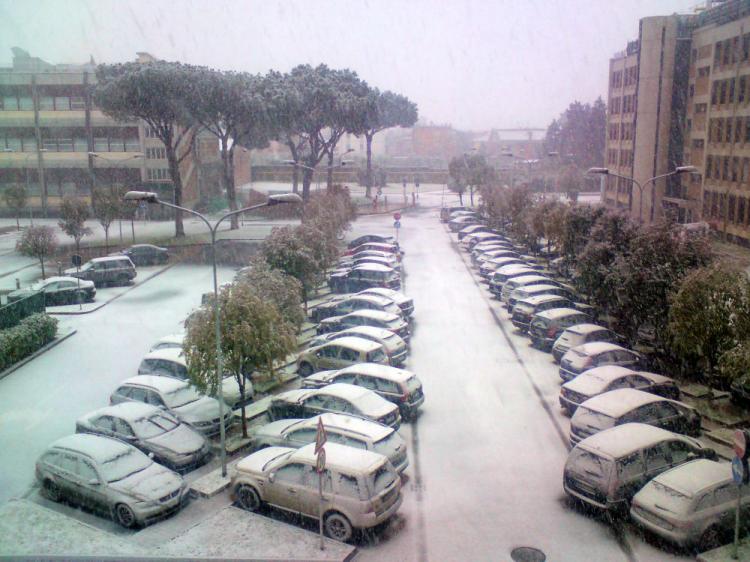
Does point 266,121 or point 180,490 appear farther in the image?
point 266,121

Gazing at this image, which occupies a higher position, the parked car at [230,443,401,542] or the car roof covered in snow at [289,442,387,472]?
the car roof covered in snow at [289,442,387,472]

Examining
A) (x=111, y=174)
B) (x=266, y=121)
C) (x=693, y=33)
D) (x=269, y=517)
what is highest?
(x=693, y=33)

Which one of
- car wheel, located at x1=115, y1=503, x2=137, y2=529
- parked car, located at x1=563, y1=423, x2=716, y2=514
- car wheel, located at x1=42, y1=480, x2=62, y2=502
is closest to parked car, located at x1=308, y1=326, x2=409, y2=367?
parked car, located at x1=563, y1=423, x2=716, y2=514

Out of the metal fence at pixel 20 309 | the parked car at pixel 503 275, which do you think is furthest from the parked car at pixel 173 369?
the parked car at pixel 503 275

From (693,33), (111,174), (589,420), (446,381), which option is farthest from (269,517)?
(111,174)

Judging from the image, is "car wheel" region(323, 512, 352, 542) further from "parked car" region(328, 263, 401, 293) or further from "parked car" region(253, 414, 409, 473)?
"parked car" region(328, 263, 401, 293)

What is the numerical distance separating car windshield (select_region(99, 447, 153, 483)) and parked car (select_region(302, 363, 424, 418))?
4.90 m

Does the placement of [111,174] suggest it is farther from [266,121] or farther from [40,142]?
[266,121]

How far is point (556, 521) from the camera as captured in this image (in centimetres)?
1191

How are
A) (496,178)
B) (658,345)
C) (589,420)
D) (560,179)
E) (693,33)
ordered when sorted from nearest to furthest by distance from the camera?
1. (589,420)
2. (658,345)
3. (693,33)
4. (496,178)
5. (560,179)

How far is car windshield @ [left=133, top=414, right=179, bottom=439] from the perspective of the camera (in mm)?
14266

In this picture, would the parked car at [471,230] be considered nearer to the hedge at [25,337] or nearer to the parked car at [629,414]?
the hedge at [25,337]

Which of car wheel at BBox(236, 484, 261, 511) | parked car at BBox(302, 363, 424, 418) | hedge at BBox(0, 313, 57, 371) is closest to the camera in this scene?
car wheel at BBox(236, 484, 261, 511)

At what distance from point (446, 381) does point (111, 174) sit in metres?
50.4
